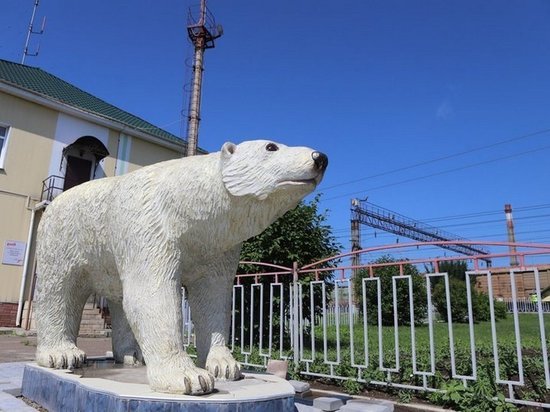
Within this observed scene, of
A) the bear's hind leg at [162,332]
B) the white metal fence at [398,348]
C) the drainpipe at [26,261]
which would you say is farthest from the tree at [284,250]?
the drainpipe at [26,261]

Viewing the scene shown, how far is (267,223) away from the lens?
2.65 meters

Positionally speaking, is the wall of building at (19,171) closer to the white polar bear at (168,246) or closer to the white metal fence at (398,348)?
the white metal fence at (398,348)

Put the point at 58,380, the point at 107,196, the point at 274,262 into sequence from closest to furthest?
the point at 58,380 < the point at 107,196 < the point at 274,262

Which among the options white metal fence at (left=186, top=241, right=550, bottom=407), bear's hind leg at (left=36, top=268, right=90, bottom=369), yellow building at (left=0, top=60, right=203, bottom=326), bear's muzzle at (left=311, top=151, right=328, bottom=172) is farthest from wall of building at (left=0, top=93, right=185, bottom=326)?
bear's muzzle at (left=311, top=151, right=328, bottom=172)

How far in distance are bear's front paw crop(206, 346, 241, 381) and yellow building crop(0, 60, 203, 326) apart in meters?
10.8

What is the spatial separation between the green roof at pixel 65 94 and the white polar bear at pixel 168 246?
1086 cm

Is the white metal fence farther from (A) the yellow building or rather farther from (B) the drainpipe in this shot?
(A) the yellow building

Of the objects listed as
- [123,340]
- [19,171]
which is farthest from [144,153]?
[123,340]

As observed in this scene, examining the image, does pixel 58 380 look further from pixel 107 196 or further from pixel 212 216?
pixel 212 216

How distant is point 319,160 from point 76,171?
13.2 metres

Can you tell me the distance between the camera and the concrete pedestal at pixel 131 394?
2.23 meters

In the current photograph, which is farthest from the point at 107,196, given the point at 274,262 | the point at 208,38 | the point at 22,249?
the point at 208,38

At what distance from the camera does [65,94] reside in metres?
14.8

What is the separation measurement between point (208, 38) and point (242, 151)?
1637 cm
